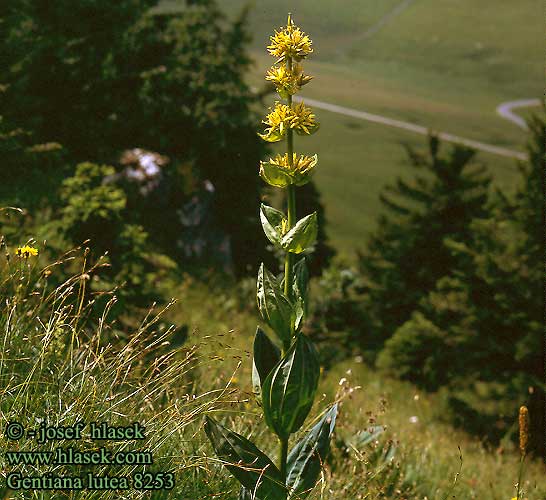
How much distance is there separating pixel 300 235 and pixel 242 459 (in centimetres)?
104

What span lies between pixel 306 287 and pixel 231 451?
81 cm

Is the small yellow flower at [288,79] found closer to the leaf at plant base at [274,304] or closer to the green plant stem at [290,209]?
the green plant stem at [290,209]

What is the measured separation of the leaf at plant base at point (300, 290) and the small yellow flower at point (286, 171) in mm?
359

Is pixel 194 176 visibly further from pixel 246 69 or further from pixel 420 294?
pixel 420 294

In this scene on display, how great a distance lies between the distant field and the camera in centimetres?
4362

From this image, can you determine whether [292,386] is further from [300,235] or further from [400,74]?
[400,74]

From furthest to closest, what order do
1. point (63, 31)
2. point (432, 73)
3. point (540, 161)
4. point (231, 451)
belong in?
1. point (432, 73)
2. point (63, 31)
3. point (540, 161)
4. point (231, 451)

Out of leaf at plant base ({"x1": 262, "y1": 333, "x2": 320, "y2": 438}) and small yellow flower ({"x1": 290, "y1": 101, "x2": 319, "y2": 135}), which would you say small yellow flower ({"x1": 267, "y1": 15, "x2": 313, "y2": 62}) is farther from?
leaf at plant base ({"x1": 262, "y1": 333, "x2": 320, "y2": 438})

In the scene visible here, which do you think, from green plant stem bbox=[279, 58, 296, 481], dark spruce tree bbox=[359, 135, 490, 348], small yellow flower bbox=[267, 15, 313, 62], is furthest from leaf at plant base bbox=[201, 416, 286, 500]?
dark spruce tree bbox=[359, 135, 490, 348]

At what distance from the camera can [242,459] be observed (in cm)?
305

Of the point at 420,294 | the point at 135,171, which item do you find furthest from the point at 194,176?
the point at 420,294

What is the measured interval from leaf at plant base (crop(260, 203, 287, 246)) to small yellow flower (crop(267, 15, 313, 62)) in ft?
2.21

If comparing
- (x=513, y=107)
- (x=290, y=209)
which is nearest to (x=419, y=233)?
(x=290, y=209)

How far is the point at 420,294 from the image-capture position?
466 inches
